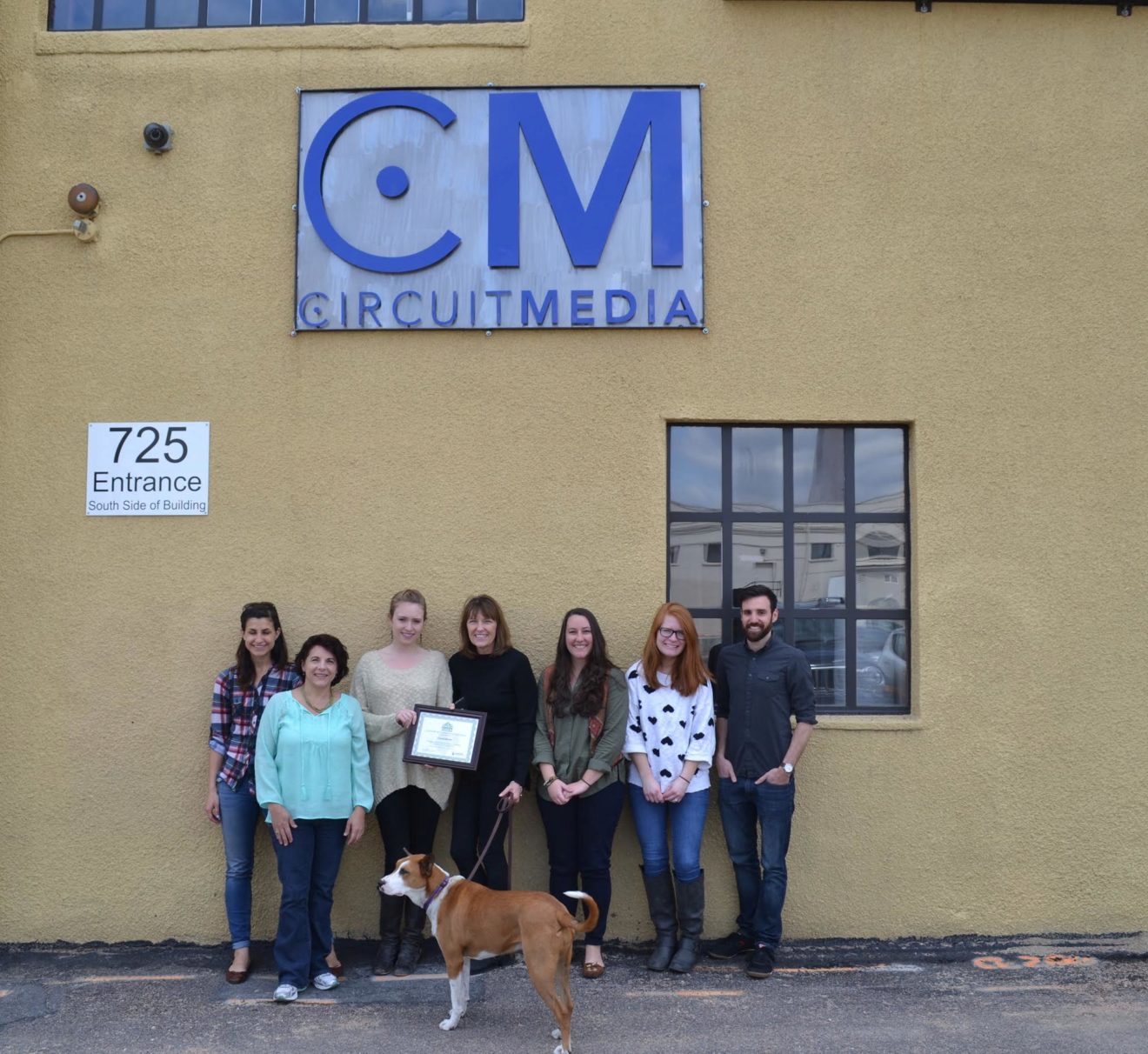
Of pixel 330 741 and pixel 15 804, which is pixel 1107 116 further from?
pixel 15 804

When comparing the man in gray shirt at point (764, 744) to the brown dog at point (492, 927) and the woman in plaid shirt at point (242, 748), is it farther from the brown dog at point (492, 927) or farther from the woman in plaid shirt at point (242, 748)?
the woman in plaid shirt at point (242, 748)

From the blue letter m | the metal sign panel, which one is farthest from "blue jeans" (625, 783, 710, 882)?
the blue letter m

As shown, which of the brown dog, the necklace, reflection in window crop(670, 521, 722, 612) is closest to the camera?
the brown dog

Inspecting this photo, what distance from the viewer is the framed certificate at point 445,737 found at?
17.6 feet

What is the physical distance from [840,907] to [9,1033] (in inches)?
162

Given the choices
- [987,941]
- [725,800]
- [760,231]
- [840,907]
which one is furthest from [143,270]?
[987,941]

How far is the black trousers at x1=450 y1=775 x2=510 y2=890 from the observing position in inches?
220

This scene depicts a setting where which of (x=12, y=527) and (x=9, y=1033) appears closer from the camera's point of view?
(x=9, y=1033)

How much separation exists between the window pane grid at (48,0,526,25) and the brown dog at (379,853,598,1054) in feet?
15.5

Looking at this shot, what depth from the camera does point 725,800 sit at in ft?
18.9

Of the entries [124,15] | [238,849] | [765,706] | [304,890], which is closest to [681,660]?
[765,706]

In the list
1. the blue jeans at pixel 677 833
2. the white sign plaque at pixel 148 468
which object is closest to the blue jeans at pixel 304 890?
the blue jeans at pixel 677 833

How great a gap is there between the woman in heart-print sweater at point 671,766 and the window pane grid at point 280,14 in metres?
3.67

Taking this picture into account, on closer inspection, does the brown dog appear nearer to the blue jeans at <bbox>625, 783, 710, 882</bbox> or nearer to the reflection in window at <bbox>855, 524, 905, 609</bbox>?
the blue jeans at <bbox>625, 783, 710, 882</bbox>
